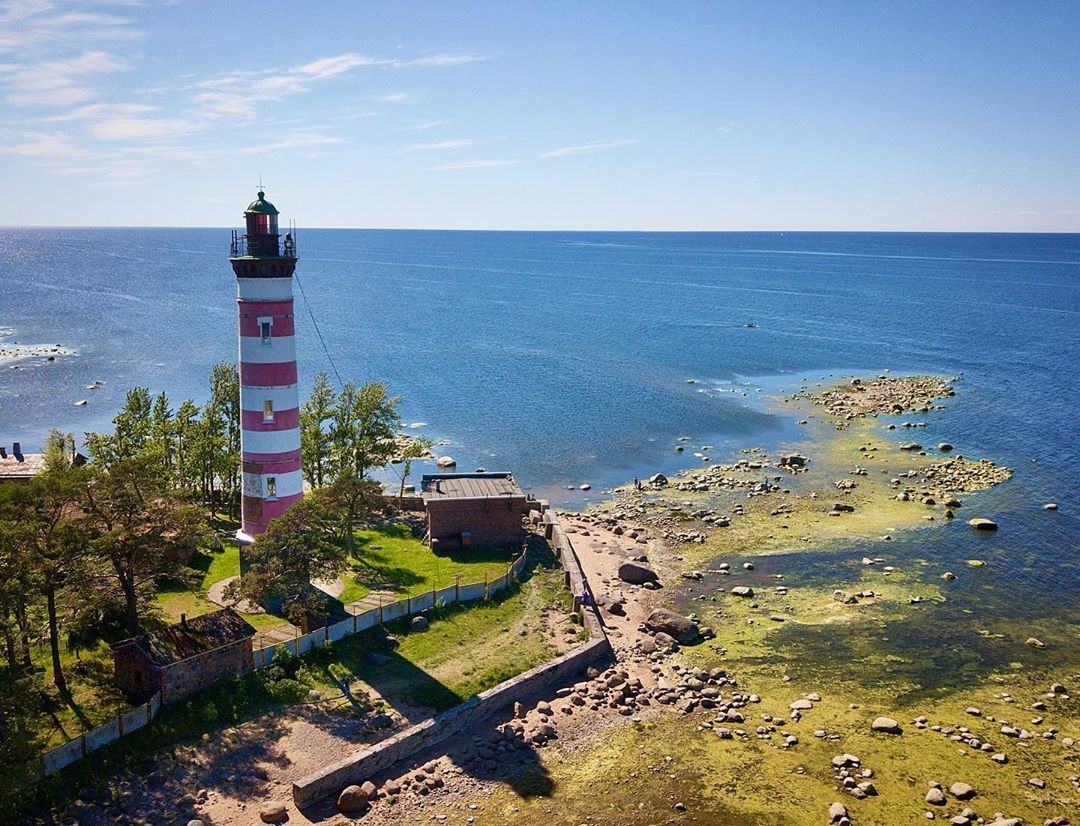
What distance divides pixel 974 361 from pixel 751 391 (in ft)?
125

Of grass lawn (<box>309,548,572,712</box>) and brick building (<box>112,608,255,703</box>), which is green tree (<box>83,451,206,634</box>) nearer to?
brick building (<box>112,608,255,703</box>)

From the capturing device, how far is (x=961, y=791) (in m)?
27.1

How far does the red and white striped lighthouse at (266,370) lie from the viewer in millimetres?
34500

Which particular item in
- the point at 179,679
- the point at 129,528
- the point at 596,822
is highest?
the point at 129,528

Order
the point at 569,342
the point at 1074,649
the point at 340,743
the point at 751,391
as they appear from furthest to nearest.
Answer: the point at 569,342 < the point at 751,391 < the point at 1074,649 < the point at 340,743

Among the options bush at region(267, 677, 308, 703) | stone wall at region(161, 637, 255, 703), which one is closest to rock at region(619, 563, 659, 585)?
bush at region(267, 677, 308, 703)

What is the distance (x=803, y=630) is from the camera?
39188 mm

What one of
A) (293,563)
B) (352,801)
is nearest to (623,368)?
(293,563)

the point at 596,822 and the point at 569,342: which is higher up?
the point at 569,342

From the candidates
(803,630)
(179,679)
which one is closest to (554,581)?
(803,630)

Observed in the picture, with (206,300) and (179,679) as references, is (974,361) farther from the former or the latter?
(206,300)

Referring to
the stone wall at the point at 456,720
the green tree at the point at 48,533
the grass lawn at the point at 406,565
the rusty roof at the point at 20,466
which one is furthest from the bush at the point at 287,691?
the rusty roof at the point at 20,466

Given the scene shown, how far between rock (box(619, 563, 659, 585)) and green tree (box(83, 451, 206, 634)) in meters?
22.0

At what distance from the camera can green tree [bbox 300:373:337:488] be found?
4969 centimetres
